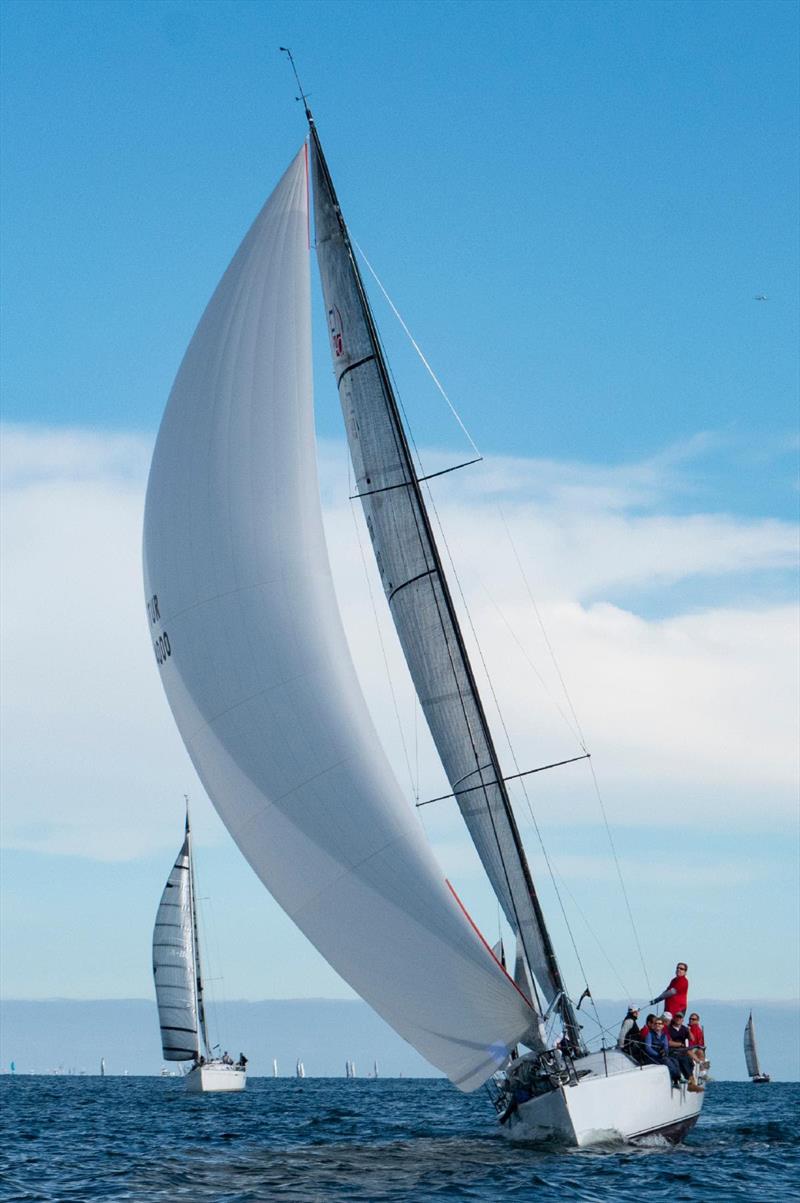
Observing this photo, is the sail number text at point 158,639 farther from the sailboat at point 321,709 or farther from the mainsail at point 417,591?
the mainsail at point 417,591

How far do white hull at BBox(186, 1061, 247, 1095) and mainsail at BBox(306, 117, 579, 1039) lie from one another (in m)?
45.1

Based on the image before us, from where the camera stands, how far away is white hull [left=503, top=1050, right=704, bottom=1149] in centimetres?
1831

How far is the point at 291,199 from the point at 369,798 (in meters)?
8.22

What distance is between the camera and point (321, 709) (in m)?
17.2

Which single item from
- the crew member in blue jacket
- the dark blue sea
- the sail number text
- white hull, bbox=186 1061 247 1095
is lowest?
the dark blue sea

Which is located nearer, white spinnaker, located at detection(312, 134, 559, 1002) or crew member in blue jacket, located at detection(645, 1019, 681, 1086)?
crew member in blue jacket, located at detection(645, 1019, 681, 1086)

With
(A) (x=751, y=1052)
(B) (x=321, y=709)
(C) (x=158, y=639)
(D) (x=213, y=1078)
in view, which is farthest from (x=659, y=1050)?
(A) (x=751, y=1052)

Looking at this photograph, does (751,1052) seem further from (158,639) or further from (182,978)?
(158,639)

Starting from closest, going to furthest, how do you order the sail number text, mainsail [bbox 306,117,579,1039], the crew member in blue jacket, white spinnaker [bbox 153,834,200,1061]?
the sail number text → the crew member in blue jacket → mainsail [bbox 306,117,579,1039] → white spinnaker [bbox 153,834,200,1061]

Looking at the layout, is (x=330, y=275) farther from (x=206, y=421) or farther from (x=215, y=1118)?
(x=215, y=1118)

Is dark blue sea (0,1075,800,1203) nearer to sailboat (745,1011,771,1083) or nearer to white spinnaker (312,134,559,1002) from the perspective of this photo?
white spinnaker (312,134,559,1002)

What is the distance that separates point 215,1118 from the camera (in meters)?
37.3

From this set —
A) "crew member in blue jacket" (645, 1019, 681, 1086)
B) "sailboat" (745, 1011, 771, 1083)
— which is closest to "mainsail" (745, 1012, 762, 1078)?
"sailboat" (745, 1011, 771, 1083)

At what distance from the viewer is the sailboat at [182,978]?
2420 inches
